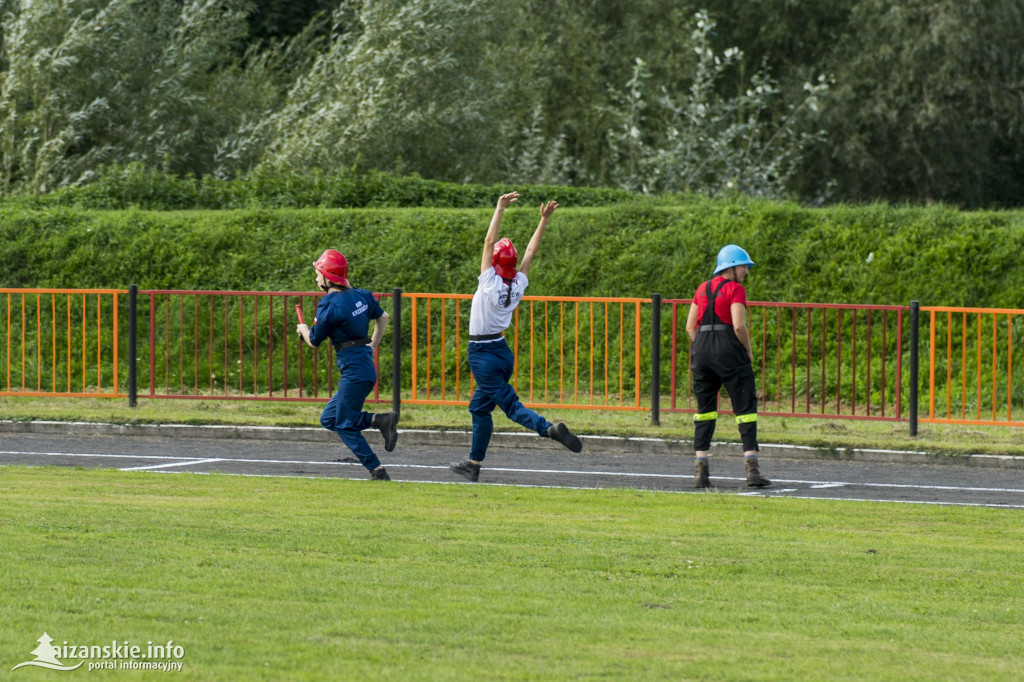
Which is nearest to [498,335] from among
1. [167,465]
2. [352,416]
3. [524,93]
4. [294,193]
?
[352,416]

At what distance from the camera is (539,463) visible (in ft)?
41.2

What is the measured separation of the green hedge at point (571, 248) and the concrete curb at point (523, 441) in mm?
5815

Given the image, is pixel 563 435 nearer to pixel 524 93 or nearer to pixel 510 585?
pixel 510 585

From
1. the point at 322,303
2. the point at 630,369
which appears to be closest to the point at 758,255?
the point at 630,369

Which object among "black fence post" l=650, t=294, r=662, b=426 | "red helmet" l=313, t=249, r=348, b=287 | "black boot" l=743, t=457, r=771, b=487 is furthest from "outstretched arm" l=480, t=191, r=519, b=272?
"black fence post" l=650, t=294, r=662, b=426

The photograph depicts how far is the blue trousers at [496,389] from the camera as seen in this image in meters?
10.3

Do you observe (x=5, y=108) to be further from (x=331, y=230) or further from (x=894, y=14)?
(x=894, y=14)

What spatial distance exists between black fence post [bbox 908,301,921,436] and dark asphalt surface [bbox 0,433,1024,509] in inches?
56.5

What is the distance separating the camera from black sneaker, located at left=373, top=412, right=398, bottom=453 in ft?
34.6

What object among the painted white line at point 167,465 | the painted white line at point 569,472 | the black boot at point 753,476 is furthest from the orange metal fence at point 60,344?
the black boot at point 753,476

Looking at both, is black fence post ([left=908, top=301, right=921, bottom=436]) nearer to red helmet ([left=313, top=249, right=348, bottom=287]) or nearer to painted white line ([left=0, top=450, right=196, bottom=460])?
red helmet ([left=313, top=249, right=348, bottom=287])

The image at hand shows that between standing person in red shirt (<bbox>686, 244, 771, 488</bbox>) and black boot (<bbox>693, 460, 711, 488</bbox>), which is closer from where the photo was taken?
standing person in red shirt (<bbox>686, 244, 771, 488</bbox>)

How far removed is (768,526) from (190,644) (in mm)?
4175

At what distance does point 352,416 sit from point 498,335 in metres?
1.23
